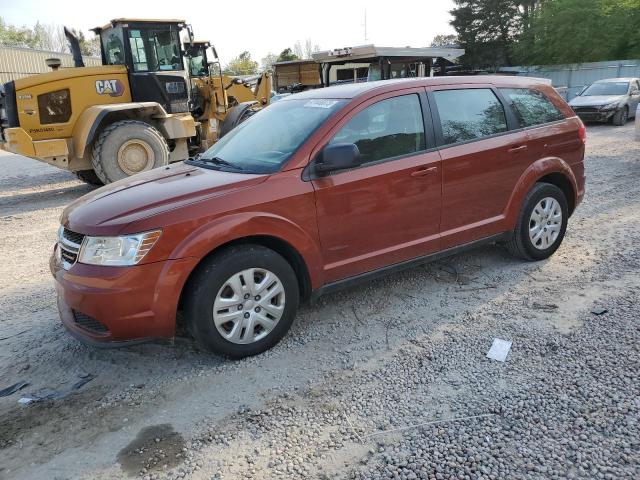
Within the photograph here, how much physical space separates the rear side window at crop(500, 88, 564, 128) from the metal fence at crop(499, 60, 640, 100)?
2327 centimetres

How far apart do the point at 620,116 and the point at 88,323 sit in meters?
18.0

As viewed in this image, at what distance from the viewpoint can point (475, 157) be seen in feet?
14.4

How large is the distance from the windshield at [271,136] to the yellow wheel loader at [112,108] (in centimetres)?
534

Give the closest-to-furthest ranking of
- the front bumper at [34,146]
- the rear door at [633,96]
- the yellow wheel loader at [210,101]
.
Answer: the front bumper at [34,146], the yellow wheel loader at [210,101], the rear door at [633,96]

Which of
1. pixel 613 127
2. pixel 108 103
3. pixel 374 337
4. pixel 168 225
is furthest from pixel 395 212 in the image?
pixel 613 127

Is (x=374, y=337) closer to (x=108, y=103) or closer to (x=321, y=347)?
(x=321, y=347)

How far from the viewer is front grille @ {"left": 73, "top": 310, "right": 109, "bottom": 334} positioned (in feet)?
10.5

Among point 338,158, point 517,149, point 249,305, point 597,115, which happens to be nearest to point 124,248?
point 249,305

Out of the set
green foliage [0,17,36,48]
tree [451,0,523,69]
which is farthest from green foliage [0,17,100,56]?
tree [451,0,523,69]

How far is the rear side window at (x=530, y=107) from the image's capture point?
4797 mm

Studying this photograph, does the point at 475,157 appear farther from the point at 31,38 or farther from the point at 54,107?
the point at 31,38

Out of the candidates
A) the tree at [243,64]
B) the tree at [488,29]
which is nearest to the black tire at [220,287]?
the tree at [488,29]

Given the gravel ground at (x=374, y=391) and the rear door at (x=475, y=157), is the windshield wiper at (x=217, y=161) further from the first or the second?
the rear door at (x=475, y=157)

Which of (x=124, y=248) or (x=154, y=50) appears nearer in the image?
(x=124, y=248)
